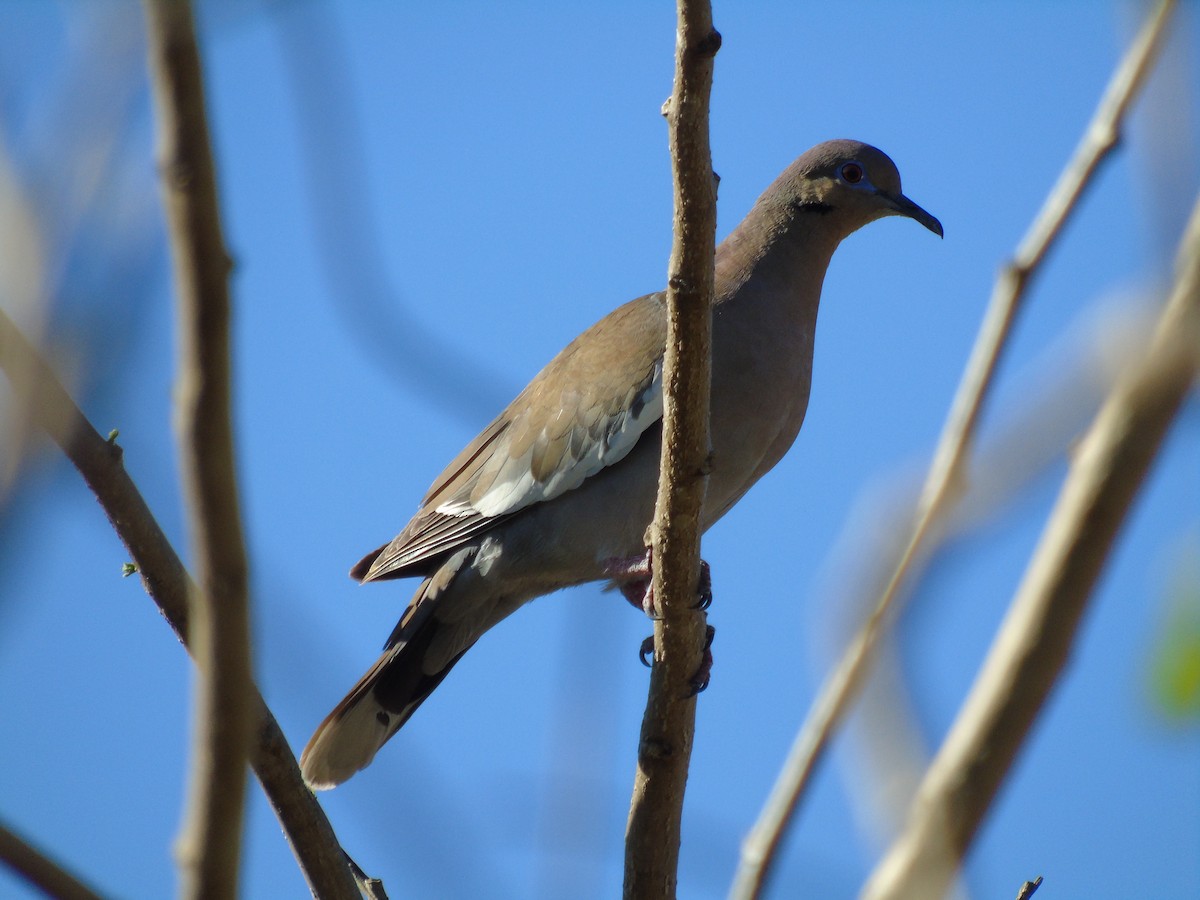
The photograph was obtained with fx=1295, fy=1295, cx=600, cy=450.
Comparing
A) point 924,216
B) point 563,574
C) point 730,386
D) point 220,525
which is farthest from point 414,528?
point 220,525

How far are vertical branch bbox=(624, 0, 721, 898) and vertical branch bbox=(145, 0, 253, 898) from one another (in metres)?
1.20

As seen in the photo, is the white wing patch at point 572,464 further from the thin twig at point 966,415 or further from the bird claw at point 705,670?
the thin twig at point 966,415

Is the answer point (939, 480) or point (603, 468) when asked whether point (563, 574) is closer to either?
point (603, 468)

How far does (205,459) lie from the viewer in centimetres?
127

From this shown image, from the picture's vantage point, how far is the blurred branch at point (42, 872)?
1615 mm

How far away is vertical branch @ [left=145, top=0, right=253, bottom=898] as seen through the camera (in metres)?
1.16

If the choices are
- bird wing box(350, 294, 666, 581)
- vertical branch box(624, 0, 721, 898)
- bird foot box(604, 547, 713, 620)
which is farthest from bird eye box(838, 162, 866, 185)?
vertical branch box(624, 0, 721, 898)

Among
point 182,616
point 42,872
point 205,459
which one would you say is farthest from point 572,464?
point 205,459

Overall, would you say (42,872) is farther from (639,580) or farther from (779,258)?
(779,258)

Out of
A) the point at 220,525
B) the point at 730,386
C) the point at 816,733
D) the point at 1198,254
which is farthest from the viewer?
the point at 730,386

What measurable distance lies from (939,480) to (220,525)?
2.34 ft

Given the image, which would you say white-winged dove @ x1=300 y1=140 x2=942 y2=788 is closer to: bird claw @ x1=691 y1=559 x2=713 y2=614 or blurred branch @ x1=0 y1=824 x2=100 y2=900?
bird claw @ x1=691 y1=559 x2=713 y2=614

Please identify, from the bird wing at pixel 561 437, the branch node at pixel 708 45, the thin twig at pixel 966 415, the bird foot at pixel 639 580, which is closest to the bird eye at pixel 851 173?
the bird wing at pixel 561 437

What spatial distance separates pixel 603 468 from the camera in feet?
13.9
